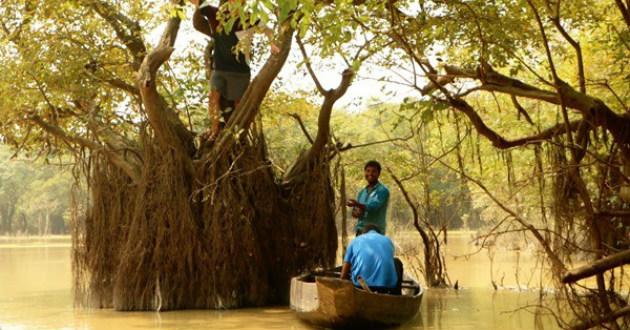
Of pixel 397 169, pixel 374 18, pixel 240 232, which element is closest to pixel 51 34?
pixel 240 232

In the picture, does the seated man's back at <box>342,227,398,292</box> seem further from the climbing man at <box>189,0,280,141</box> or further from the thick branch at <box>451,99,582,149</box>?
the climbing man at <box>189,0,280,141</box>

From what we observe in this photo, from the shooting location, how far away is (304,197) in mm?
10992

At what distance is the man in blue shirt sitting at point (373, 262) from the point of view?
782 centimetres

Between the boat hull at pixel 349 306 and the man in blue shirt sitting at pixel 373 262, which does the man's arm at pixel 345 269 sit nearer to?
the man in blue shirt sitting at pixel 373 262

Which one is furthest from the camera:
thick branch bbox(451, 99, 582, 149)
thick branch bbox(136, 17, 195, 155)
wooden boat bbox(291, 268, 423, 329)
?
thick branch bbox(136, 17, 195, 155)

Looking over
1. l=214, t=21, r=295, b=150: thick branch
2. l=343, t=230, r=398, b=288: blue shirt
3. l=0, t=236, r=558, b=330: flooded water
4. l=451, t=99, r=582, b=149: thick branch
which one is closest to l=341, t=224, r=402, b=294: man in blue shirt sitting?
l=343, t=230, r=398, b=288: blue shirt

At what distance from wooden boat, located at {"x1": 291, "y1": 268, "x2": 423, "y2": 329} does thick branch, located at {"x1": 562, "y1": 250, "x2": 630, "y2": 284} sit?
258 cm

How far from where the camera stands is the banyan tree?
10062 mm

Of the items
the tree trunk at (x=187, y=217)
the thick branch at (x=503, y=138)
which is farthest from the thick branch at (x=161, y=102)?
the thick branch at (x=503, y=138)

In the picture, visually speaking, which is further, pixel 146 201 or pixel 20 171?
pixel 20 171

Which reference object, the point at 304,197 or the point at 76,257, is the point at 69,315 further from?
the point at 304,197

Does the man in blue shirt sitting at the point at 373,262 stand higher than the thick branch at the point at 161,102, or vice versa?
the thick branch at the point at 161,102

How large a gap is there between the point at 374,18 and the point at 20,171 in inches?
1912

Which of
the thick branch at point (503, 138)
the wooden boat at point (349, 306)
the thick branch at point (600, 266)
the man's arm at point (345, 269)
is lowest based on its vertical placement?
the wooden boat at point (349, 306)
